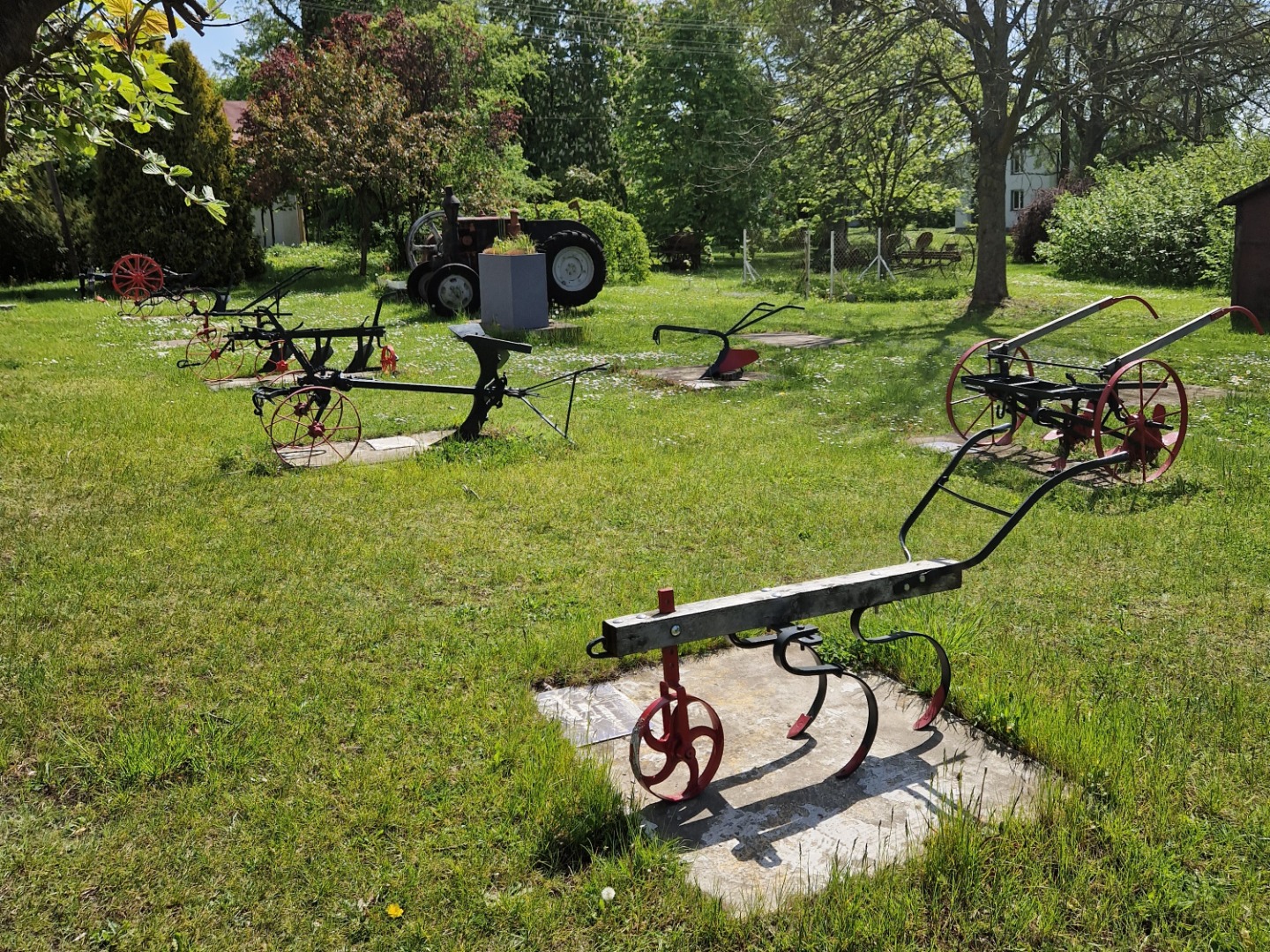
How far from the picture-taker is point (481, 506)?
21.7 feet

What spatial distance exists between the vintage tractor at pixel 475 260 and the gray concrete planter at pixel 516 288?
1.19 meters

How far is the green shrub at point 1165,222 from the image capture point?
21.3m

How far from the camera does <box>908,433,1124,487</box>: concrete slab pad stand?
7.19m

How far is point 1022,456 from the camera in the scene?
26.0 ft

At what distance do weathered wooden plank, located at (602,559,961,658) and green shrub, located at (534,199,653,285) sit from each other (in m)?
20.4

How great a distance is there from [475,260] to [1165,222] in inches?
606

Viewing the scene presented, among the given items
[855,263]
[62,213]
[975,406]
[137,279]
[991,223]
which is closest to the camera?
[975,406]

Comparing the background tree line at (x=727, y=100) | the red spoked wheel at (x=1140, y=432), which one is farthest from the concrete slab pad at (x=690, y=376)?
the background tree line at (x=727, y=100)

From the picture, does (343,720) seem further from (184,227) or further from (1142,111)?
(184,227)

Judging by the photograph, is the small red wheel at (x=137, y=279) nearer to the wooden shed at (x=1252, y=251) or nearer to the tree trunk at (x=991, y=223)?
the tree trunk at (x=991, y=223)

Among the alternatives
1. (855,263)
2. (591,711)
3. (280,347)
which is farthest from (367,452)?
(855,263)

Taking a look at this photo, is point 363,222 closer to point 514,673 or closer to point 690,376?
point 690,376

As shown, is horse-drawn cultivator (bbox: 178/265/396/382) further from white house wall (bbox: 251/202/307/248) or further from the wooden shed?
white house wall (bbox: 251/202/307/248)

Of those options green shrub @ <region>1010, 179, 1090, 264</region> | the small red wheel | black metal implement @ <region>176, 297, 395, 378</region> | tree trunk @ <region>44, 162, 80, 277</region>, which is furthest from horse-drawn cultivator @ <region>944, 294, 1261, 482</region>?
green shrub @ <region>1010, 179, 1090, 264</region>
